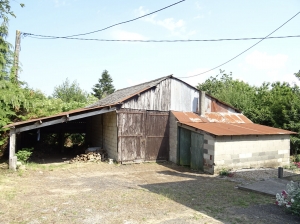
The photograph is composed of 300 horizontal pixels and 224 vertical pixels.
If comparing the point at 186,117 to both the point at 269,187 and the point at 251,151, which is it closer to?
the point at 251,151

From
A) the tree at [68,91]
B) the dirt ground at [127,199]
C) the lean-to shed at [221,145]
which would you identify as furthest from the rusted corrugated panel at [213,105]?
the tree at [68,91]

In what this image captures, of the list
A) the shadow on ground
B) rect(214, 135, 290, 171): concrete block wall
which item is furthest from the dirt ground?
rect(214, 135, 290, 171): concrete block wall

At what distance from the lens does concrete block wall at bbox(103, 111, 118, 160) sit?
14203 millimetres

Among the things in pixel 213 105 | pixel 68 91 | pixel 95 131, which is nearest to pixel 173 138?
pixel 213 105

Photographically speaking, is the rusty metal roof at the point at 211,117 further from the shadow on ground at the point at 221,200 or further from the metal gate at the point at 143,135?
the shadow on ground at the point at 221,200

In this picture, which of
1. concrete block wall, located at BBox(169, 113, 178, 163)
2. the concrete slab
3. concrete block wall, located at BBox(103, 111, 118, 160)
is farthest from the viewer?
concrete block wall, located at BBox(169, 113, 178, 163)

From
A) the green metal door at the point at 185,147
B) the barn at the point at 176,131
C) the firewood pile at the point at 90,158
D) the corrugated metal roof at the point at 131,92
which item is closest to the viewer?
the barn at the point at 176,131

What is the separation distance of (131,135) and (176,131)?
2533mm

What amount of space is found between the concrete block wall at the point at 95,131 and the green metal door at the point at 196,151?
6.41 m

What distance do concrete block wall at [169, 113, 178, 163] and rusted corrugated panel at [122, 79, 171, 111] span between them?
0.78 m

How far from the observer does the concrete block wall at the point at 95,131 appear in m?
16.9

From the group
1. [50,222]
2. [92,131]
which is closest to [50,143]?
[92,131]

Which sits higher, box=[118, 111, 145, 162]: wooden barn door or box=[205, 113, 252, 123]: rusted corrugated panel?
box=[205, 113, 252, 123]: rusted corrugated panel

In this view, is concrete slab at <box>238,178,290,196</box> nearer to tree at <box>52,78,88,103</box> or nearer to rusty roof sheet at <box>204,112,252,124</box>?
rusty roof sheet at <box>204,112,252,124</box>
